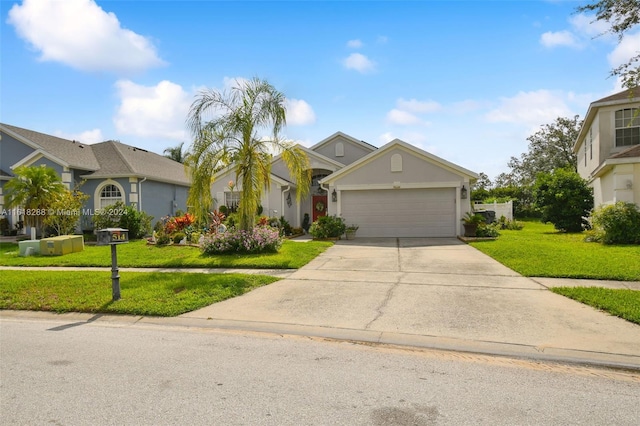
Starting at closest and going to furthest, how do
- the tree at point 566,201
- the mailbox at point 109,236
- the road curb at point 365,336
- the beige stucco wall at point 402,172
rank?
Result: the road curb at point 365,336
the mailbox at point 109,236
the beige stucco wall at point 402,172
the tree at point 566,201

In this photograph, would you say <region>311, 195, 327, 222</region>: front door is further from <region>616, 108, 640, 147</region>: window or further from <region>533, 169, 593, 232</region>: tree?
<region>616, 108, 640, 147</region>: window

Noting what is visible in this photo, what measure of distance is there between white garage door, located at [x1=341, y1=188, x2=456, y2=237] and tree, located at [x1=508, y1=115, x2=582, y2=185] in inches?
981

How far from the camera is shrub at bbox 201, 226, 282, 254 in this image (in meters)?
12.3

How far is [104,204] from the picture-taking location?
67.1 feet

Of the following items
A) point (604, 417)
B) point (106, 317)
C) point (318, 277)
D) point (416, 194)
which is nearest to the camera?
point (604, 417)

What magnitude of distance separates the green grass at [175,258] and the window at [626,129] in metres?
15.0

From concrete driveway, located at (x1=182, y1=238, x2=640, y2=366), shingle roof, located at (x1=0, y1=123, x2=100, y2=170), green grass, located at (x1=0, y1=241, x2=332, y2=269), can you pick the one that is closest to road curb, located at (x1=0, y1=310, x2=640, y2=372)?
concrete driveway, located at (x1=182, y1=238, x2=640, y2=366)

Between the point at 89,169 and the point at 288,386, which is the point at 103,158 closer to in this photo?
the point at 89,169

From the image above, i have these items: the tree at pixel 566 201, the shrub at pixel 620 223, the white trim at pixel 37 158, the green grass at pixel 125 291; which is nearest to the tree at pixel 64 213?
the white trim at pixel 37 158

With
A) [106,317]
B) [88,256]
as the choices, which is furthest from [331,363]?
[88,256]

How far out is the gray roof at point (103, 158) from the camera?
65.8 feet

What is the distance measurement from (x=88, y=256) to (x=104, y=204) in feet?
28.3

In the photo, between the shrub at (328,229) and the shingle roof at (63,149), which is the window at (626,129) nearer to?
the shrub at (328,229)

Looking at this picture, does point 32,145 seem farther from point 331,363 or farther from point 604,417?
point 604,417
